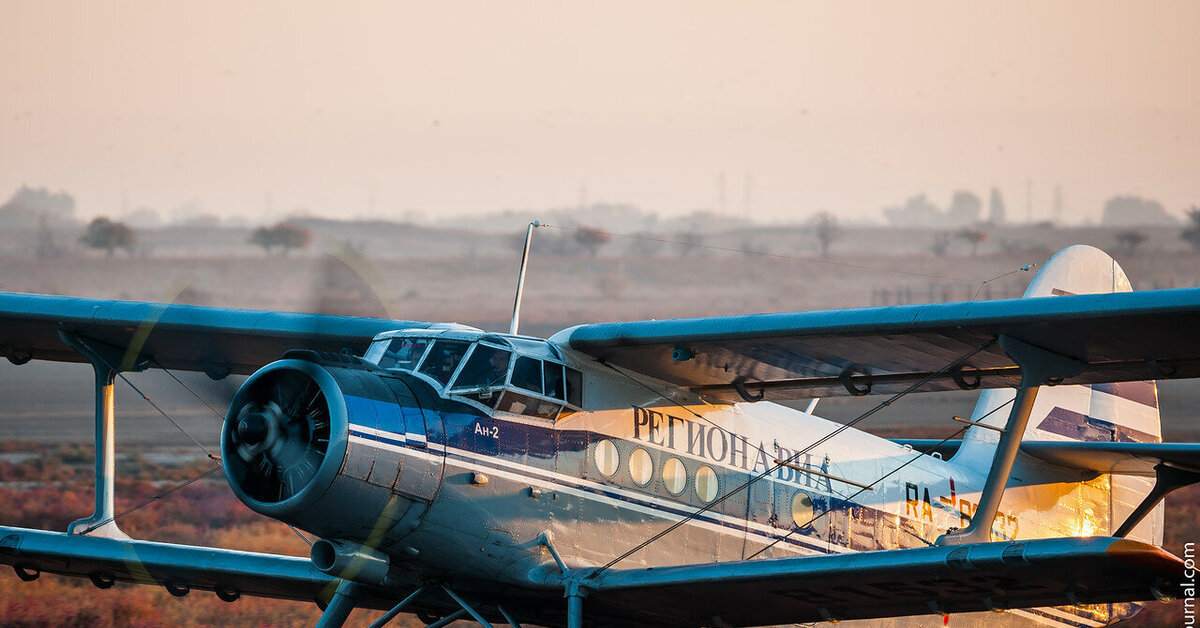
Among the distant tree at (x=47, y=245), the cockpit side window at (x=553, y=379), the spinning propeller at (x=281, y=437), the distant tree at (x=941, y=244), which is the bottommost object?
the spinning propeller at (x=281, y=437)

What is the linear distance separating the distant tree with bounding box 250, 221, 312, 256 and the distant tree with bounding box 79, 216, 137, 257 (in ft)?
29.4

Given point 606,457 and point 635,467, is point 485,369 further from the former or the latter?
point 635,467

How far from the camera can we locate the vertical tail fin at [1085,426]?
15875 mm

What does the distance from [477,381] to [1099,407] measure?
853 centimetres

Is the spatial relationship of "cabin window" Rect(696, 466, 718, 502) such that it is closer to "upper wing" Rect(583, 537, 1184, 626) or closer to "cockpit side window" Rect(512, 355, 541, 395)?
"upper wing" Rect(583, 537, 1184, 626)

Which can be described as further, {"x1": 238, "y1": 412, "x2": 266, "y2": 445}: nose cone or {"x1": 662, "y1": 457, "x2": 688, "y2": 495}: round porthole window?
{"x1": 662, "y1": 457, "x2": 688, "y2": 495}: round porthole window

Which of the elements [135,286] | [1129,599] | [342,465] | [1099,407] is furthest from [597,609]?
[135,286]

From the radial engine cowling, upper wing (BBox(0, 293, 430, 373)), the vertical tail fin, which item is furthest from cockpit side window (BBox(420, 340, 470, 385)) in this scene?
the vertical tail fin

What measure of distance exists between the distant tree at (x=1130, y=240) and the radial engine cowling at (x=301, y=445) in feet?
288

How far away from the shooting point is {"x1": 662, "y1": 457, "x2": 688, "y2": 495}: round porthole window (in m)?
12.8

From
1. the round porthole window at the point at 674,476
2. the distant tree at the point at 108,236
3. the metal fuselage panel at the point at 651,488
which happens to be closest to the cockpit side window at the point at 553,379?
the metal fuselage panel at the point at 651,488

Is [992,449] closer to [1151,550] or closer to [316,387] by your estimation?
[1151,550]

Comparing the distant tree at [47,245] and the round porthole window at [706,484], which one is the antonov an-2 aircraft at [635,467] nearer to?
the round porthole window at [706,484]

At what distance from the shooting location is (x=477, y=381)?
38.5 feet
